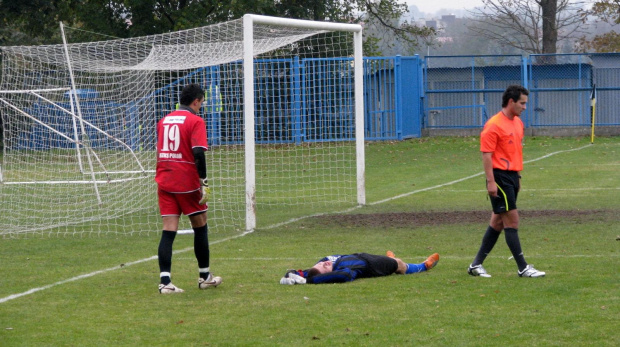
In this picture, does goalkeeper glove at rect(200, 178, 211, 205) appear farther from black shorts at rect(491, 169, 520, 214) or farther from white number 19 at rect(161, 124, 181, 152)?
black shorts at rect(491, 169, 520, 214)

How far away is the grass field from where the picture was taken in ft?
21.2

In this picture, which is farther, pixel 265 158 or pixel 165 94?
pixel 265 158

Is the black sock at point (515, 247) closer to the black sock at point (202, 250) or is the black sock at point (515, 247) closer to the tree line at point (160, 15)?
the black sock at point (202, 250)

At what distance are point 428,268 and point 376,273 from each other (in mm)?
643

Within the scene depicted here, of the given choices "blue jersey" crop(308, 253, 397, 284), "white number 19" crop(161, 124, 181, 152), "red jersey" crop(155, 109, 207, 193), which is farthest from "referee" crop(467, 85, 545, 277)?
"white number 19" crop(161, 124, 181, 152)

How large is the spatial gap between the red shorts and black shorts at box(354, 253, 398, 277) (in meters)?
1.69

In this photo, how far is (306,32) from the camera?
14.5 meters

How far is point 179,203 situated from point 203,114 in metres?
7.93

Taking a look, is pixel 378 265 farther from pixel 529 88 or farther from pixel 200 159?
pixel 529 88

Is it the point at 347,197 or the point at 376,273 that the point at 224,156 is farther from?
the point at 376,273

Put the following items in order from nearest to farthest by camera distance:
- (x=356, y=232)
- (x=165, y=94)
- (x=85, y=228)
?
(x=356, y=232) → (x=85, y=228) → (x=165, y=94)

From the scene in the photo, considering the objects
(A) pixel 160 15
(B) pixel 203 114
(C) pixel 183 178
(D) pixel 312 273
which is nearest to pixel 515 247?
(D) pixel 312 273

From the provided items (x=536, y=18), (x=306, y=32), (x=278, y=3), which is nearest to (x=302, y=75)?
(x=306, y=32)

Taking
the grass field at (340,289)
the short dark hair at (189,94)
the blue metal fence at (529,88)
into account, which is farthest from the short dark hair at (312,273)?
the blue metal fence at (529,88)
